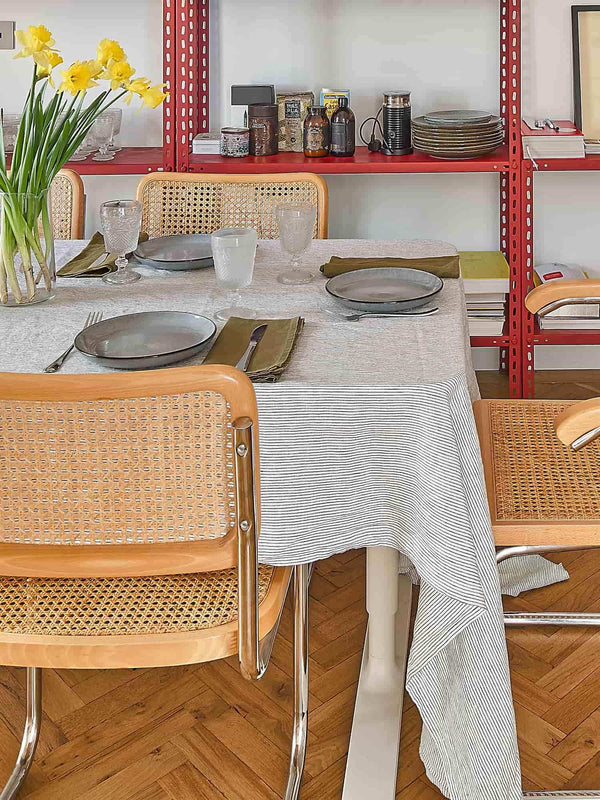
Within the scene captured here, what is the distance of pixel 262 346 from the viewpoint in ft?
4.82

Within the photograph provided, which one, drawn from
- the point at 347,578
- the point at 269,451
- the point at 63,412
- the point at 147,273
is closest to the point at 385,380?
the point at 269,451

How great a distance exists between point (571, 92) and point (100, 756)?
7.97 ft

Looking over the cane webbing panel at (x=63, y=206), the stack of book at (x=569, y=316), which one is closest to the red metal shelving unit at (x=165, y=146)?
the cane webbing panel at (x=63, y=206)

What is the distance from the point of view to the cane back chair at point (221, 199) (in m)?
2.36

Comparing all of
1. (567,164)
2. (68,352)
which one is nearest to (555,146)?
(567,164)

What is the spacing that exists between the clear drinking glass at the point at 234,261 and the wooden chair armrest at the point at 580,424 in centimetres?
59

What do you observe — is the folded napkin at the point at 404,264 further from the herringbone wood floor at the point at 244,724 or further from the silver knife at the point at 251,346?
the herringbone wood floor at the point at 244,724

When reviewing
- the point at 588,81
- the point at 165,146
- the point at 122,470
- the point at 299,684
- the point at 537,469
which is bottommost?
the point at 299,684

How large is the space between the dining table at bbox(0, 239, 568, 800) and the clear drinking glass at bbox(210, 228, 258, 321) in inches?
6.0

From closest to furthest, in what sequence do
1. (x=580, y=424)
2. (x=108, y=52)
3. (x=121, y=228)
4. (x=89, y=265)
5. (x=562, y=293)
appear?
(x=580, y=424) < (x=108, y=52) < (x=562, y=293) < (x=121, y=228) < (x=89, y=265)

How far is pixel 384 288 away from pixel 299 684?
683mm

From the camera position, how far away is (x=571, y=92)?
312 cm

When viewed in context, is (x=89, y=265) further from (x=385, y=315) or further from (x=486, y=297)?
(x=486, y=297)

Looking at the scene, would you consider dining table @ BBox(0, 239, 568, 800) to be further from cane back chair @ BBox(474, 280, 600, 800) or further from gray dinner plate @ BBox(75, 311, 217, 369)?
cane back chair @ BBox(474, 280, 600, 800)
